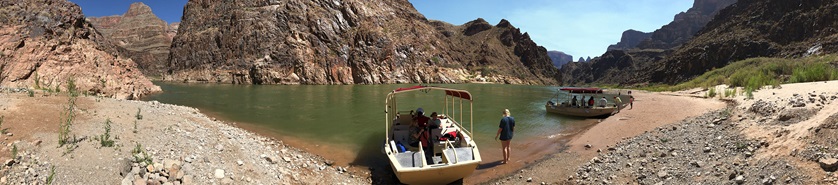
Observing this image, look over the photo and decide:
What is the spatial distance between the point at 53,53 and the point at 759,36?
105233mm

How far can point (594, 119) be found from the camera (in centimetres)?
2203

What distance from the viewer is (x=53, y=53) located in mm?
22109

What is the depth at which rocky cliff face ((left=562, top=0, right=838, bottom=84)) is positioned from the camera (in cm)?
5581

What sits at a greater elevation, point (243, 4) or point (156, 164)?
point (243, 4)

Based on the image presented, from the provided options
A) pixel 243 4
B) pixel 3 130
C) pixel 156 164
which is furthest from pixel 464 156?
pixel 243 4

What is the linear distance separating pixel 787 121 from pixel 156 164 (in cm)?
1486

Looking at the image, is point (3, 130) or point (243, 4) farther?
point (243, 4)

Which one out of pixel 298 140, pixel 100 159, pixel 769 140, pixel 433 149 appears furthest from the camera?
pixel 298 140

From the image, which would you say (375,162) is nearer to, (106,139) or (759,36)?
(106,139)

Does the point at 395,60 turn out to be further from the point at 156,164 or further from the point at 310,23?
the point at 156,164

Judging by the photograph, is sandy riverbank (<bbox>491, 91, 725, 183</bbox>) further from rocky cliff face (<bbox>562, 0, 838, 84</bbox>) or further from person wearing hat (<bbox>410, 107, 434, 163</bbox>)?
rocky cliff face (<bbox>562, 0, 838, 84</bbox>)

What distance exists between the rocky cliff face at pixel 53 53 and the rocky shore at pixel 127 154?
11269mm

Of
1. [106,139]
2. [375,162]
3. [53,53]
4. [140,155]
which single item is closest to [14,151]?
[106,139]

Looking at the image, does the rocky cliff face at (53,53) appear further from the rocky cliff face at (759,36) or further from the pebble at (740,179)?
the rocky cliff face at (759,36)
